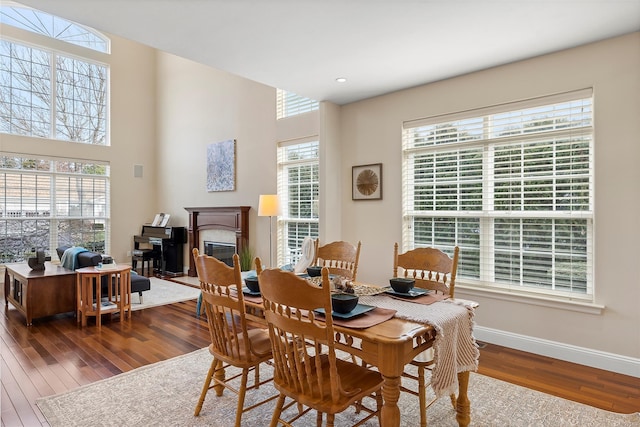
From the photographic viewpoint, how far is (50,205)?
7.12 meters

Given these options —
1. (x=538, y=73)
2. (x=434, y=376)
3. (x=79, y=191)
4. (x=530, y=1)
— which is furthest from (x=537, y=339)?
(x=79, y=191)

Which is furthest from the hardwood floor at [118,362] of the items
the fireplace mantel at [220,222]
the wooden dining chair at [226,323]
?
the fireplace mantel at [220,222]

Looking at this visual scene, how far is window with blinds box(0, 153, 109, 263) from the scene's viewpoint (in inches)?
262

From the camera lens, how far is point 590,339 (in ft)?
10.2

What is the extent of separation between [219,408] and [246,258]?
11.8 feet

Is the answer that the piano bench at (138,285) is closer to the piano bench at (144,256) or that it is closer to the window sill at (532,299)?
the piano bench at (144,256)

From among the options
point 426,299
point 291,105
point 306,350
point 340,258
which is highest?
point 291,105

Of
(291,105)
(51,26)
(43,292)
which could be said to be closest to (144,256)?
(43,292)

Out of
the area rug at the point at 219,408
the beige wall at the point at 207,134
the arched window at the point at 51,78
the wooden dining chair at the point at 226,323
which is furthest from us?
the arched window at the point at 51,78

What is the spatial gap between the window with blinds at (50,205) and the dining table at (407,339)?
22.2ft

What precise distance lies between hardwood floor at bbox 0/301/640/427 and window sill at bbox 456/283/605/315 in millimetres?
471

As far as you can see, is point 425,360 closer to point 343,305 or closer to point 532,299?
point 343,305

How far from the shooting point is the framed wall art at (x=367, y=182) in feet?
14.6

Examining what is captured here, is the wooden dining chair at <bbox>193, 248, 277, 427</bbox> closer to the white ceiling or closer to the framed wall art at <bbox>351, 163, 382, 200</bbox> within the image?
the white ceiling
